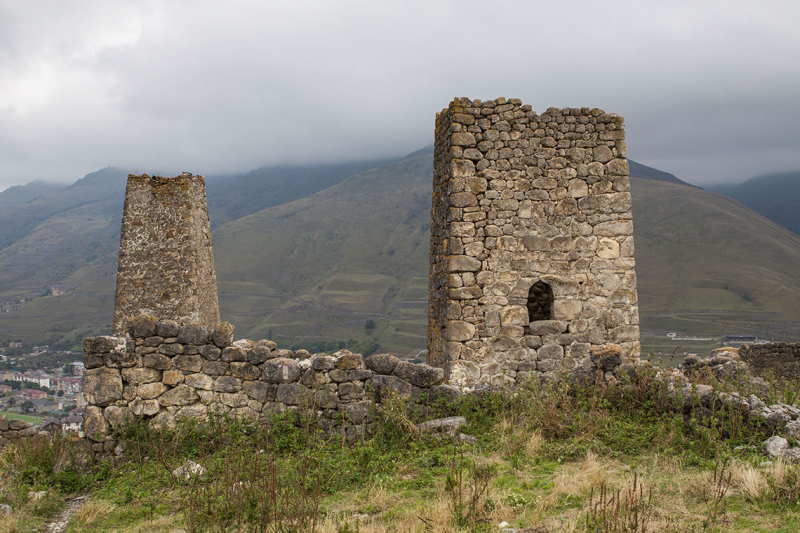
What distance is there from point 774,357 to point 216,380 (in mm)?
11527

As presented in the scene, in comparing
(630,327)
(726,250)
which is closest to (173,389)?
(630,327)

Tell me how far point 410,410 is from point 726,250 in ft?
257

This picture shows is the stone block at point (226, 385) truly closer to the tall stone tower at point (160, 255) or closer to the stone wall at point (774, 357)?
the tall stone tower at point (160, 255)

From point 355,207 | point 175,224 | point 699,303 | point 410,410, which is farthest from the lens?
point 355,207

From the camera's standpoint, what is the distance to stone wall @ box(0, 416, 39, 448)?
33.8 ft

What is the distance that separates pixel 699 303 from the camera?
2281 inches

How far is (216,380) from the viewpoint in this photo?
6754mm

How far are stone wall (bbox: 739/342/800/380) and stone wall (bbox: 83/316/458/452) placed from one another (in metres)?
8.74

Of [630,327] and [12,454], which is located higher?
[630,327]

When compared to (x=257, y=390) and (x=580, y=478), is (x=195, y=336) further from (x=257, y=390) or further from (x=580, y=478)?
(x=580, y=478)

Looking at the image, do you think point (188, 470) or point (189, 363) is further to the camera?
point (189, 363)

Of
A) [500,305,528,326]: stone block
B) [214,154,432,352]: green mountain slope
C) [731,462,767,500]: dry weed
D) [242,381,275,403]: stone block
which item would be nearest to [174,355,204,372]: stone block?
[242,381,275,403]: stone block

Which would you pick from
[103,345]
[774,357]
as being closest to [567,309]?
[103,345]

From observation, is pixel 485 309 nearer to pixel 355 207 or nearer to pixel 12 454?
pixel 12 454
